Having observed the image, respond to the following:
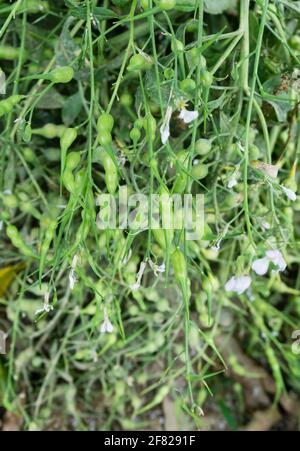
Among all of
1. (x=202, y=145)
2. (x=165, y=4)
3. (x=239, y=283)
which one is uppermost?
(x=165, y=4)

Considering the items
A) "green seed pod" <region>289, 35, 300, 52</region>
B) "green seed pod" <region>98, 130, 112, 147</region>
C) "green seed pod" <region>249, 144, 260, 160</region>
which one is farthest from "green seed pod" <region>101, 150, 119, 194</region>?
"green seed pod" <region>289, 35, 300, 52</region>

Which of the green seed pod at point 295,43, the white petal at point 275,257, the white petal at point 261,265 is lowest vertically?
the white petal at point 261,265

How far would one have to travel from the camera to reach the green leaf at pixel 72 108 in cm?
61

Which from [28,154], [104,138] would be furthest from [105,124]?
[28,154]

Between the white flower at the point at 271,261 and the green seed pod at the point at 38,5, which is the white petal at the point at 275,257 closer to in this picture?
the white flower at the point at 271,261

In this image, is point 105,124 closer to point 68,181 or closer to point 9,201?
point 68,181

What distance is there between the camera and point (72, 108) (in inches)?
24.0

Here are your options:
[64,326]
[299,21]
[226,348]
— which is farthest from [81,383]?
[299,21]

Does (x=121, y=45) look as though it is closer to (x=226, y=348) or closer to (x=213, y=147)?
(x=213, y=147)

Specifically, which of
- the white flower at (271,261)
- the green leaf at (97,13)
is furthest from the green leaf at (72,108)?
the white flower at (271,261)

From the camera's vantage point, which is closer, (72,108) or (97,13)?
A: (97,13)

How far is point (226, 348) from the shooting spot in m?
0.86

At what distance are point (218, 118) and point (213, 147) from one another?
0.03 metres

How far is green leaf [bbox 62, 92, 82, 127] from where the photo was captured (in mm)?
605
